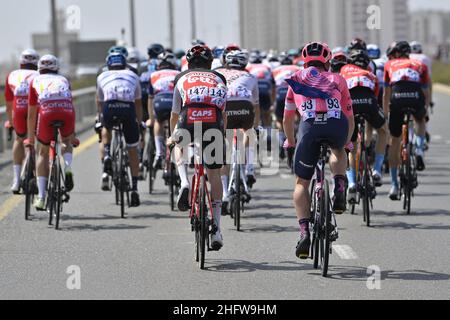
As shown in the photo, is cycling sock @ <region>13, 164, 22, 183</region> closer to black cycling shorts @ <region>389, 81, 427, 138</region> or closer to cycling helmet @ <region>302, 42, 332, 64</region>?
black cycling shorts @ <region>389, 81, 427, 138</region>

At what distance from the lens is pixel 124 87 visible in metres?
15.3

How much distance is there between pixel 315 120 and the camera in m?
10.7

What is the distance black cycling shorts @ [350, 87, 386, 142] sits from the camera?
47.2 ft

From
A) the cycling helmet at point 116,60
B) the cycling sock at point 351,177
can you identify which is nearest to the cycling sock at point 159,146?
the cycling helmet at point 116,60

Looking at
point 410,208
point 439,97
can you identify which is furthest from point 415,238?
point 439,97

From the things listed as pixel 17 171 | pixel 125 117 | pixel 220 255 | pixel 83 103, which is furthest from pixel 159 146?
pixel 83 103

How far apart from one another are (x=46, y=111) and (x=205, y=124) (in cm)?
352

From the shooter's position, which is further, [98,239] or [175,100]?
[98,239]

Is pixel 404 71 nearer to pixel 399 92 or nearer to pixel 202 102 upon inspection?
pixel 399 92

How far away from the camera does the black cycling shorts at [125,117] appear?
15.3 m

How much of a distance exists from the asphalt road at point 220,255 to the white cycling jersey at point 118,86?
133 centimetres

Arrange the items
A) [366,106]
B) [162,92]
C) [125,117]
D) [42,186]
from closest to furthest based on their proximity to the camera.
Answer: [366,106]
[42,186]
[125,117]
[162,92]
